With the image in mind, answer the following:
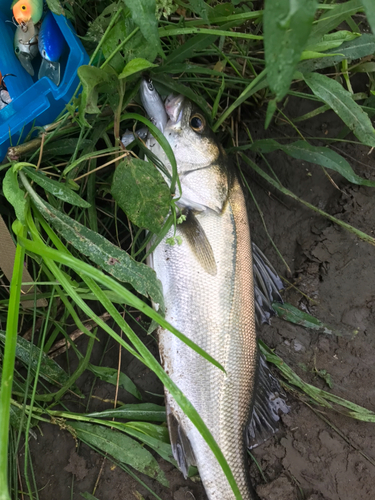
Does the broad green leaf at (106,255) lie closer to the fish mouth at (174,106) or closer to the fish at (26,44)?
the fish mouth at (174,106)

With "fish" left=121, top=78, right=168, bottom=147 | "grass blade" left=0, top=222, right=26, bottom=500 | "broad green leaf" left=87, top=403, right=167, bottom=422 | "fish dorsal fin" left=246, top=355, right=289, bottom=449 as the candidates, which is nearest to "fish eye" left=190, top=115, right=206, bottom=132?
"fish" left=121, top=78, right=168, bottom=147

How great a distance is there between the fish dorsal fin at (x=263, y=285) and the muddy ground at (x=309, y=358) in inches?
7.6

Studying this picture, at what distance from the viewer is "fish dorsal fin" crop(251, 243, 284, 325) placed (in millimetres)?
1968

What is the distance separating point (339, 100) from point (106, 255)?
3.85 feet

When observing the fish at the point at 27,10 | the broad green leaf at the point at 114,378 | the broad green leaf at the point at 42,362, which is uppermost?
the fish at the point at 27,10

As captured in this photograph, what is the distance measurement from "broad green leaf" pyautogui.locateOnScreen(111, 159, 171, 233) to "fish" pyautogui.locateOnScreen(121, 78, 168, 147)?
30cm

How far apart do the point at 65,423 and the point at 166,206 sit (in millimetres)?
1250

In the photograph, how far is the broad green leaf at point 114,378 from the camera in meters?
2.00

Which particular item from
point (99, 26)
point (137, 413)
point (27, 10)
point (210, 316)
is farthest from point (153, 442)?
point (27, 10)

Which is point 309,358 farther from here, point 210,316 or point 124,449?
point 124,449

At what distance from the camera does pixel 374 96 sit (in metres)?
2.08

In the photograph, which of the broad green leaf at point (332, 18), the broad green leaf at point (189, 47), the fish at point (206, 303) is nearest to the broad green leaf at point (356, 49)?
the broad green leaf at point (332, 18)

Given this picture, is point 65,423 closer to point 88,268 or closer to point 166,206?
point 88,268

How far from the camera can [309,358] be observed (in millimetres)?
2129
